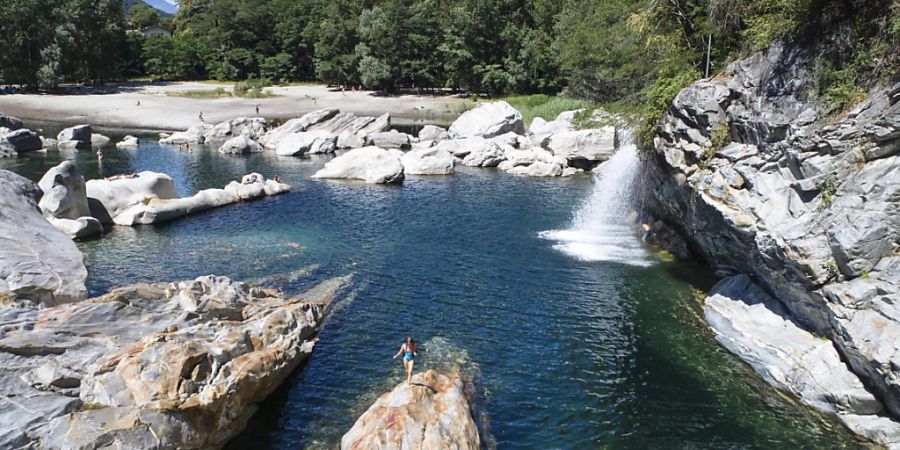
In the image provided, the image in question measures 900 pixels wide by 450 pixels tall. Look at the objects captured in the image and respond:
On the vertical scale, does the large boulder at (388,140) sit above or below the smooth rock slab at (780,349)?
above

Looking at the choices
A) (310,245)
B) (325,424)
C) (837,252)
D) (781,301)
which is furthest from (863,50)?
(310,245)

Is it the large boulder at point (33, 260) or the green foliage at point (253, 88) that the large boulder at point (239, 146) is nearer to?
the large boulder at point (33, 260)

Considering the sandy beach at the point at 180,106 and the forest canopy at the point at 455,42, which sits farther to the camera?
the sandy beach at the point at 180,106

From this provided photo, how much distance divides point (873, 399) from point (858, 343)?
181 centimetres

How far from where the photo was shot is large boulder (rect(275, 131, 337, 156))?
73562 mm

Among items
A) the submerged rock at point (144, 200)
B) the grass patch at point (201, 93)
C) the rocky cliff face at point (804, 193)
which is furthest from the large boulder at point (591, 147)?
the grass patch at point (201, 93)

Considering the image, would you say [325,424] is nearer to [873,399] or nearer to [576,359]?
[576,359]

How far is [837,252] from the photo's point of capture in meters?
20.5

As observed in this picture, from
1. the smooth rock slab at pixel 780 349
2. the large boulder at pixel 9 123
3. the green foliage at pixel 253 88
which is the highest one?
the green foliage at pixel 253 88

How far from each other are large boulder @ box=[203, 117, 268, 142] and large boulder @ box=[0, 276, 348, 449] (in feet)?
204

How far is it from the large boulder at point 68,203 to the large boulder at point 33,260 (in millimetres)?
8157

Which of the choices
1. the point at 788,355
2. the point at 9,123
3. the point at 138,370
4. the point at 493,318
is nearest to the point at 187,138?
the point at 9,123

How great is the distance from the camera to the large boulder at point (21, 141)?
67.6 meters

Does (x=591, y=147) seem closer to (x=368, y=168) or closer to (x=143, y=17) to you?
(x=368, y=168)
